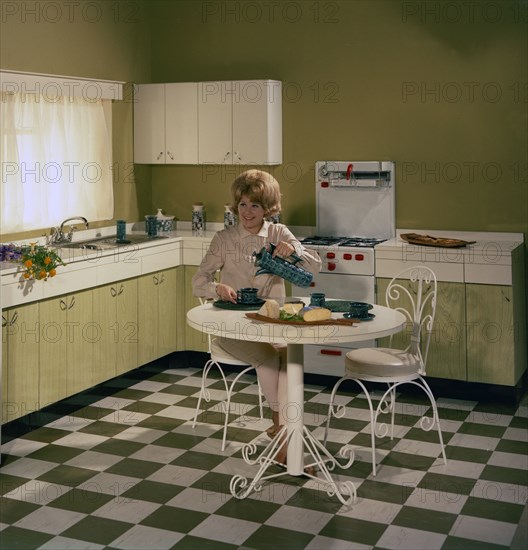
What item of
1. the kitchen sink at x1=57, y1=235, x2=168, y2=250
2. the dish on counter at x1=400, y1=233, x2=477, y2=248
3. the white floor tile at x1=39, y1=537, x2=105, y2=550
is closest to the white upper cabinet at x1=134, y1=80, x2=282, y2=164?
the kitchen sink at x1=57, y1=235, x2=168, y2=250

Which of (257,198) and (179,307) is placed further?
(179,307)

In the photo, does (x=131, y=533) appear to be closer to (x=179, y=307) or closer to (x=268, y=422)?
(x=268, y=422)

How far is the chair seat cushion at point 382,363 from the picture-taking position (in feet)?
14.6

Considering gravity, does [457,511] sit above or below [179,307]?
below

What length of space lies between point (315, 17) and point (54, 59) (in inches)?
72.6

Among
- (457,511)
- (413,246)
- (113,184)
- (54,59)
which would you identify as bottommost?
(457,511)

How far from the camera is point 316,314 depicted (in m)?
4.04

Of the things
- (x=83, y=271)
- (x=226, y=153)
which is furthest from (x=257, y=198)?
(x=226, y=153)

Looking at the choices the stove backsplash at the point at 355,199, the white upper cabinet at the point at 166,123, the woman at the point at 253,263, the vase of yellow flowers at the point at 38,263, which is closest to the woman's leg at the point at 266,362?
the woman at the point at 253,263

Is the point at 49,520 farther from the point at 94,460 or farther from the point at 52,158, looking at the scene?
the point at 52,158

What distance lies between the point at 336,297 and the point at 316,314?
6.38ft

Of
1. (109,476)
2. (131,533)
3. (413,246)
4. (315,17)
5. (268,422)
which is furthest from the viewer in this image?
(315,17)

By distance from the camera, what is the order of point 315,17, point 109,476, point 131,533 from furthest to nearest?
point 315,17 → point 109,476 → point 131,533

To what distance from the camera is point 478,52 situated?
5.93 metres
